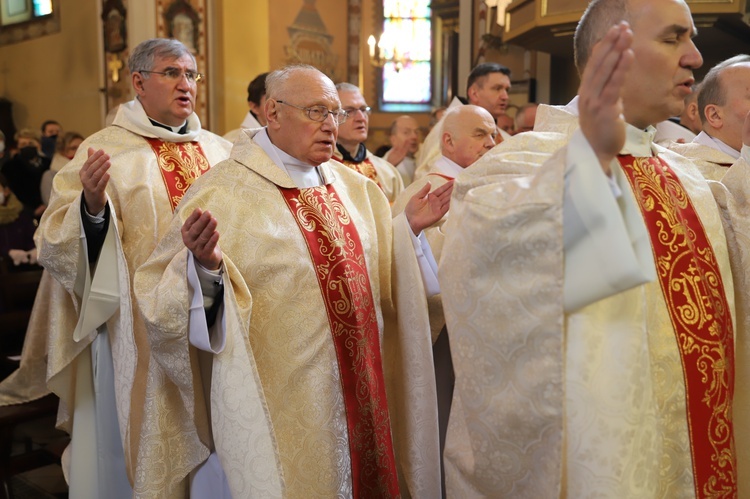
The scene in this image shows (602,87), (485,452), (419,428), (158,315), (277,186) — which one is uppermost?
(602,87)

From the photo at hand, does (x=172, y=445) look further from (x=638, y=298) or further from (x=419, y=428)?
(x=638, y=298)

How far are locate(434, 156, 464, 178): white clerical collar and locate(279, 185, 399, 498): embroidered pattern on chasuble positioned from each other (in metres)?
1.33

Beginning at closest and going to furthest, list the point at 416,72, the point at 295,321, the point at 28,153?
the point at 295,321 < the point at 28,153 < the point at 416,72

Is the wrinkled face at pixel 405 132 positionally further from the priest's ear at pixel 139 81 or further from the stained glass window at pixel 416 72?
the stained glass window at pixel 416 72

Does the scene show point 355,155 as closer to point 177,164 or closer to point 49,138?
point 177,164

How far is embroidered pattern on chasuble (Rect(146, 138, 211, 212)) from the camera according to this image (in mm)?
4188

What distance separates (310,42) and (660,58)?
50.0 feet

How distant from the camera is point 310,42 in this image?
16922 millimetres

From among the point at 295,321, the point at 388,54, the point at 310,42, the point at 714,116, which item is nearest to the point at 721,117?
the point at 714,116

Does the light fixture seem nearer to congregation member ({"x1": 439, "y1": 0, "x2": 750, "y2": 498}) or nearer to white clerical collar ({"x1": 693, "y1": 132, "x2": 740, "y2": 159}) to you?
white clerical collar ({"x1": 693, "y1": 132, "x2": 740, "y2": 159})

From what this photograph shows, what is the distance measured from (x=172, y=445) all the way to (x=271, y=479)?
535 millimetres

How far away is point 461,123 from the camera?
452 cm

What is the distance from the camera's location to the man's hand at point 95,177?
3.47 m

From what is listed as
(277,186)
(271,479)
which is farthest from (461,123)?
(271,479)
